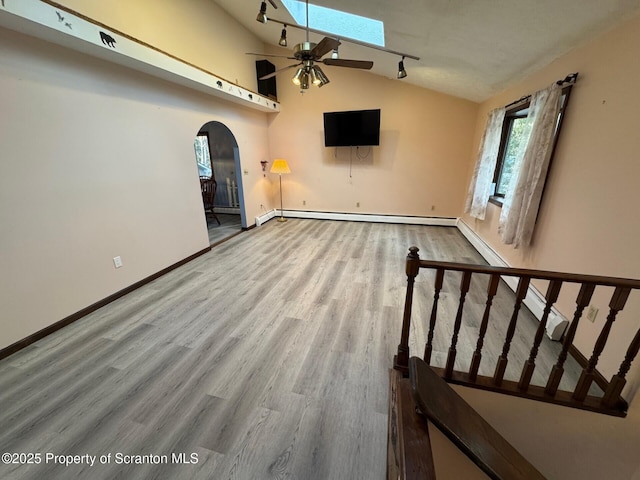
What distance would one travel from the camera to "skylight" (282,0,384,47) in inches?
117

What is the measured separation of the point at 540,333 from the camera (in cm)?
139

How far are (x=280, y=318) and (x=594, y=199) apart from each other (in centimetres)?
261

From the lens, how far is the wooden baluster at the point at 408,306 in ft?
4.66

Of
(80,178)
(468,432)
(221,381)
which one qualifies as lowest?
(221,381)

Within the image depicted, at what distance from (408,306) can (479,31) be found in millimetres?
2462

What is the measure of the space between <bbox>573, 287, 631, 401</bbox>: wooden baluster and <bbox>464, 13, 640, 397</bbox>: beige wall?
0.26m

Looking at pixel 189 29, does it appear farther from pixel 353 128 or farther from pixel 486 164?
pixel 486 164

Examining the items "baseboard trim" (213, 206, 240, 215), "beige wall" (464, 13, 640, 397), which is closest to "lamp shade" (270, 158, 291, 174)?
"baseboard trim" (213, 206, 240, 215)

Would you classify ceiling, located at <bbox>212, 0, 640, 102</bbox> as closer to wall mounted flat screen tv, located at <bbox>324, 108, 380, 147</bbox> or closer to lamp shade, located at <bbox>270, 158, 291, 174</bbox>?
wall mounted flat screen tv, located at <bbox>324, 108, 380, 147</bbox>

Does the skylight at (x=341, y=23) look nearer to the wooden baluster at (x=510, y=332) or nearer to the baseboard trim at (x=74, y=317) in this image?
the wooden baluster at (x=510, y=332)

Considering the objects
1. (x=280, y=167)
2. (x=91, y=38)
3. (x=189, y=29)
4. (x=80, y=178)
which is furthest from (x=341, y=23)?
(x=80, y=178)

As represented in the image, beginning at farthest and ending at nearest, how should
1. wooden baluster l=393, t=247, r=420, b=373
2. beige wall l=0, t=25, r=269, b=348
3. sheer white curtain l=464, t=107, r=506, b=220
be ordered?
sheer white curtain l=464, t=107, r=506, b=220 < beige wall l=0, t=25, r=269, b=348 < wooden baluster l=393, t=247, r=420, b=373

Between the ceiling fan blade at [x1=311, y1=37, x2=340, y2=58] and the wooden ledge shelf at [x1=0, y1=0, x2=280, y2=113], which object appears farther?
the ceiling fan blade at [x1=311, y1=37, x2=340, y2=58]

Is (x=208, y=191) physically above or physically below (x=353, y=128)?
below
